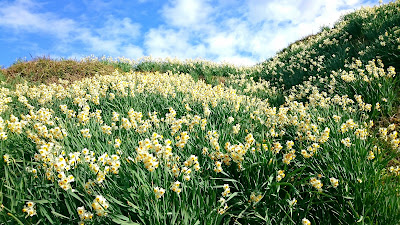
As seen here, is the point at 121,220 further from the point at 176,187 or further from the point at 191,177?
the point at 191,177

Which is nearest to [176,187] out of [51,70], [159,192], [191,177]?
[159,192]

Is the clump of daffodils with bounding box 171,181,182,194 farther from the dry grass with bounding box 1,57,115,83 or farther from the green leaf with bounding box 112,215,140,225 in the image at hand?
the dry grass with bounding box 1,57,115,83

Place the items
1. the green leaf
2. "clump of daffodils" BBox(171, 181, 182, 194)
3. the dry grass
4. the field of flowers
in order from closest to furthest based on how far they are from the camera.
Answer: the green leaf, "clump of daffodils" BBox(171, 181, 182, 194), the field of flowers, the dry grass

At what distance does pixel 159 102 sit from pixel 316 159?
332 cm

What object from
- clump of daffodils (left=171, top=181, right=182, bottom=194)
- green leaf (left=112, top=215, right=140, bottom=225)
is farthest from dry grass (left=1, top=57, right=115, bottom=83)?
clump of daffodils (left=171, top=181, right=182, bottom=194)

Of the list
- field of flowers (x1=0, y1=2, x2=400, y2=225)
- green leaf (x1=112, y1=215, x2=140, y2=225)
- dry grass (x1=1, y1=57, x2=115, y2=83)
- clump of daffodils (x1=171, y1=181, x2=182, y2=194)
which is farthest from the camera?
dry grass (x1=1, y1=57, x2=115, y2=83)

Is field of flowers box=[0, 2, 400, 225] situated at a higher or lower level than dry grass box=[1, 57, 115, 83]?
lower

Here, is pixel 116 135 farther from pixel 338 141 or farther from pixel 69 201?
pixel 338 141

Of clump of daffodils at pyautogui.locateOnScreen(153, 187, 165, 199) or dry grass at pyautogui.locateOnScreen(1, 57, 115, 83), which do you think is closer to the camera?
clump of daffodils at pyautogui.locateOnScreen(153, 187, 165, 199)

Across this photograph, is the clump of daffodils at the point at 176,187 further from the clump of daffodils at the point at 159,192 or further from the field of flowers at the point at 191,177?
the clump of daffodils at the point at 159,192

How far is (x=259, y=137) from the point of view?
3.94 meters

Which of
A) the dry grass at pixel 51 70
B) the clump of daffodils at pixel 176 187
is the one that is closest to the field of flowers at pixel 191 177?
the clump of daffodils at pixel 176 187

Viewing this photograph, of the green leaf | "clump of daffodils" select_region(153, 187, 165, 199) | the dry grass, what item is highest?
the dry grass

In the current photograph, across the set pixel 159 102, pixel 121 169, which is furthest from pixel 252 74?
pixel 121 169
